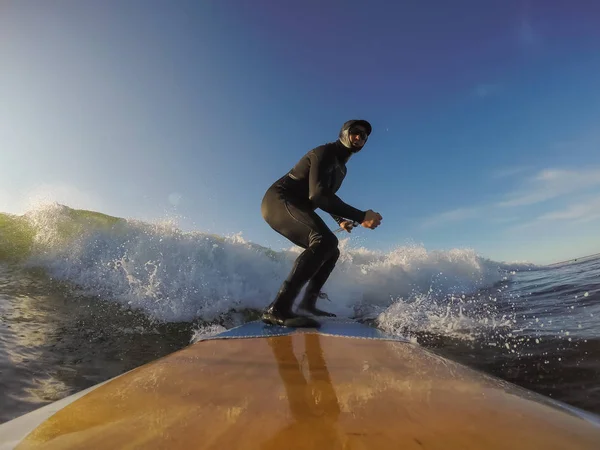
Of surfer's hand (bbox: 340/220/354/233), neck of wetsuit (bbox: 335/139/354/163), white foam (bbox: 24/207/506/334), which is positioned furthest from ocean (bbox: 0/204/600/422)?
neck of wetsuit (bbox: 335/139/354/163)

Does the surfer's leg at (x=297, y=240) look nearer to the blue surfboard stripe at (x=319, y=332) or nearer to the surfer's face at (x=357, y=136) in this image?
the blue surfboard stripe at (x=319, y=332)

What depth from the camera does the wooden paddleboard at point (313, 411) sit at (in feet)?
2.95

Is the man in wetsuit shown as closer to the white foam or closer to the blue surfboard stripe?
the blue surfboard stripe

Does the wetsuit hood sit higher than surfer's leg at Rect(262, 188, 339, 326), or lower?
higher

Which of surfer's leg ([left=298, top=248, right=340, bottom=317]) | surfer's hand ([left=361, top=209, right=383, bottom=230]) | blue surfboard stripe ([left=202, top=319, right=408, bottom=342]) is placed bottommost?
blue surfboard stripe ([left=202, top=319, right=408, bottom=342])

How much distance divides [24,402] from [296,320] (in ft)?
6.91

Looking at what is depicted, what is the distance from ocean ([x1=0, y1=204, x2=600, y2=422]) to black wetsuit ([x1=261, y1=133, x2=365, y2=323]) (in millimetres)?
1434

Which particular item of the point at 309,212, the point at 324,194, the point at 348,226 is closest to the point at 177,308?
the point at 309,212

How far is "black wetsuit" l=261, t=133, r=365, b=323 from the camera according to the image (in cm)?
326

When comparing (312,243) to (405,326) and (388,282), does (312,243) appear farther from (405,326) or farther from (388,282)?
(388,282)

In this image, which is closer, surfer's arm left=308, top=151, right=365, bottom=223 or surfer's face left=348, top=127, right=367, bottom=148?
surfer's arm left=308, top=151, right=365, bottom=223

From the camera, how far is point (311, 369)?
1.65 metres

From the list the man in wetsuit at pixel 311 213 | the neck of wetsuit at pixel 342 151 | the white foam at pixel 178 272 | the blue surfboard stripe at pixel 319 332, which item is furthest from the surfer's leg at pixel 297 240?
the white foam at pixel 178 272

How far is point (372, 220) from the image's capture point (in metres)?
3.16
